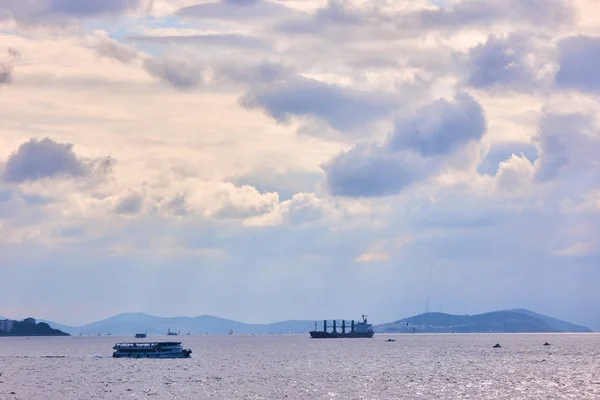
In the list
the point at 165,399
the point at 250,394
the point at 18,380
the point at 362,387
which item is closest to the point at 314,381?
the point at 362,387

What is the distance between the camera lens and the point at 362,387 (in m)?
163

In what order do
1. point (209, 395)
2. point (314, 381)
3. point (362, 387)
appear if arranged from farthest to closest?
point (314, 381)
point (362, 387)
point (209, 395)

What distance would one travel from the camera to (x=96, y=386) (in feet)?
568

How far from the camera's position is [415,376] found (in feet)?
629

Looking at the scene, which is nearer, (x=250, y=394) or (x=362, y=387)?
(x=250, y=394)

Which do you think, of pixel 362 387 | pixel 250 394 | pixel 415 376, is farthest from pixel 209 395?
pixel 415 376

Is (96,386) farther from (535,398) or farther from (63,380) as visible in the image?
(535,398)

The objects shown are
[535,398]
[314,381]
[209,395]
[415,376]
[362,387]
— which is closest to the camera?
[535,398]

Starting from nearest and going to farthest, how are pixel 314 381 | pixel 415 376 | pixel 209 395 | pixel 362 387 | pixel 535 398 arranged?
pixel 535 398, pixel 209 395, pixel 362 387, pixel 314 381, pixel 415 376

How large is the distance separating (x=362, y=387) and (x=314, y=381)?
18.6 metres

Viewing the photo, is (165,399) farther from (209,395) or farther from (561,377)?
(561,377)

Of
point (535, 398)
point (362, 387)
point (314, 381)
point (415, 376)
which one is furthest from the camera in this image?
point (415, 376)

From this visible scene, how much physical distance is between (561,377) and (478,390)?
41295 mm

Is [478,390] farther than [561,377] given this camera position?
No
